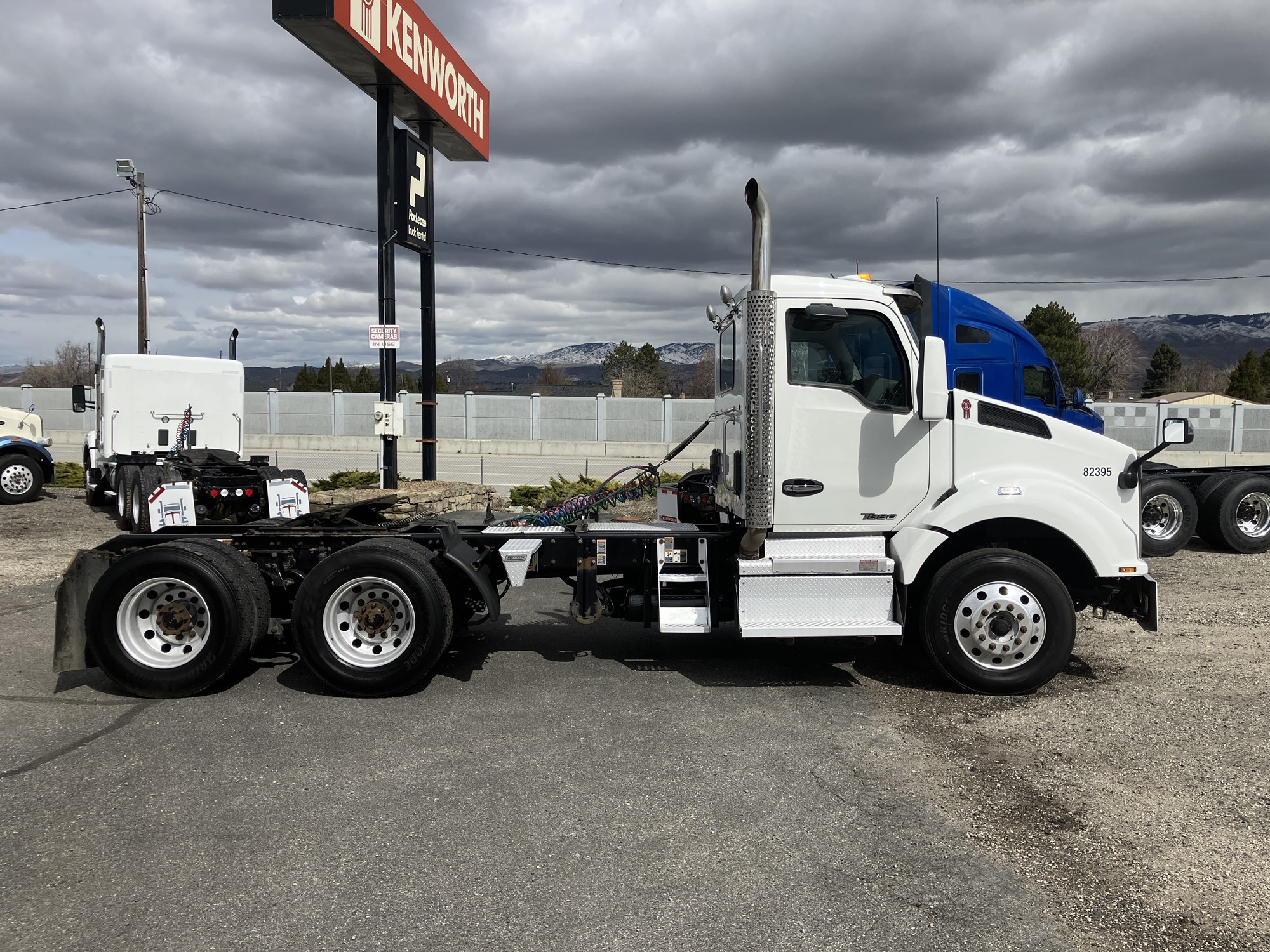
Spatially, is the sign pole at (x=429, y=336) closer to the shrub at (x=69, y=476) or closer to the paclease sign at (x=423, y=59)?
the paclease sign at (x=423, y=59)

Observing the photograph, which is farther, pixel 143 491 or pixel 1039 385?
pixel 143 491

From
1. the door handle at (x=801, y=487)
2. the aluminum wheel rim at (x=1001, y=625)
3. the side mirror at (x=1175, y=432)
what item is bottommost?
the aluminum wheel rim at (x=1001, y=625)

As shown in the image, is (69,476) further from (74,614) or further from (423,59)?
(74,614)

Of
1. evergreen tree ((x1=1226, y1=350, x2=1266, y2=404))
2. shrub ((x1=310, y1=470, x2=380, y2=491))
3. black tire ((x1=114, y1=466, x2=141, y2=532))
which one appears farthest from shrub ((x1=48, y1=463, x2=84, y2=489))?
evergreen tree ((x1=1226, y1=350, x2=1266, y2=404))

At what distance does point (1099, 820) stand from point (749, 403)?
310cm

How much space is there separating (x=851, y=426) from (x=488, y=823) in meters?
3.50

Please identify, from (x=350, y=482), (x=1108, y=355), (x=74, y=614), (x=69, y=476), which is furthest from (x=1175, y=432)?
(x=1108, y=355)

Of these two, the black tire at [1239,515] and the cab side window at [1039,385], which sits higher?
the cab side window at [1039,385]

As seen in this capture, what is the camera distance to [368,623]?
240 inches

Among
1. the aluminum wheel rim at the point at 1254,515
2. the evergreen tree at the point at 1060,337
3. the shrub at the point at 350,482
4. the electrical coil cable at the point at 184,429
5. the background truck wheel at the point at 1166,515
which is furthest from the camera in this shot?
the evergreen tree at the point at 1060,337

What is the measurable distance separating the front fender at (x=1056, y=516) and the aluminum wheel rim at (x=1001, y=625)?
1.45ft

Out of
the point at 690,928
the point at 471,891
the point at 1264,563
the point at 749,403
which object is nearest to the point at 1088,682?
the point at 749,403

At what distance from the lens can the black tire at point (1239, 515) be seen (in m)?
12.4

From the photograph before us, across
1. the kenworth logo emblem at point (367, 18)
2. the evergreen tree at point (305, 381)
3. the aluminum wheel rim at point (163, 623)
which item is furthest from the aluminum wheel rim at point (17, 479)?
the evergreen tree at point (305, 381)
